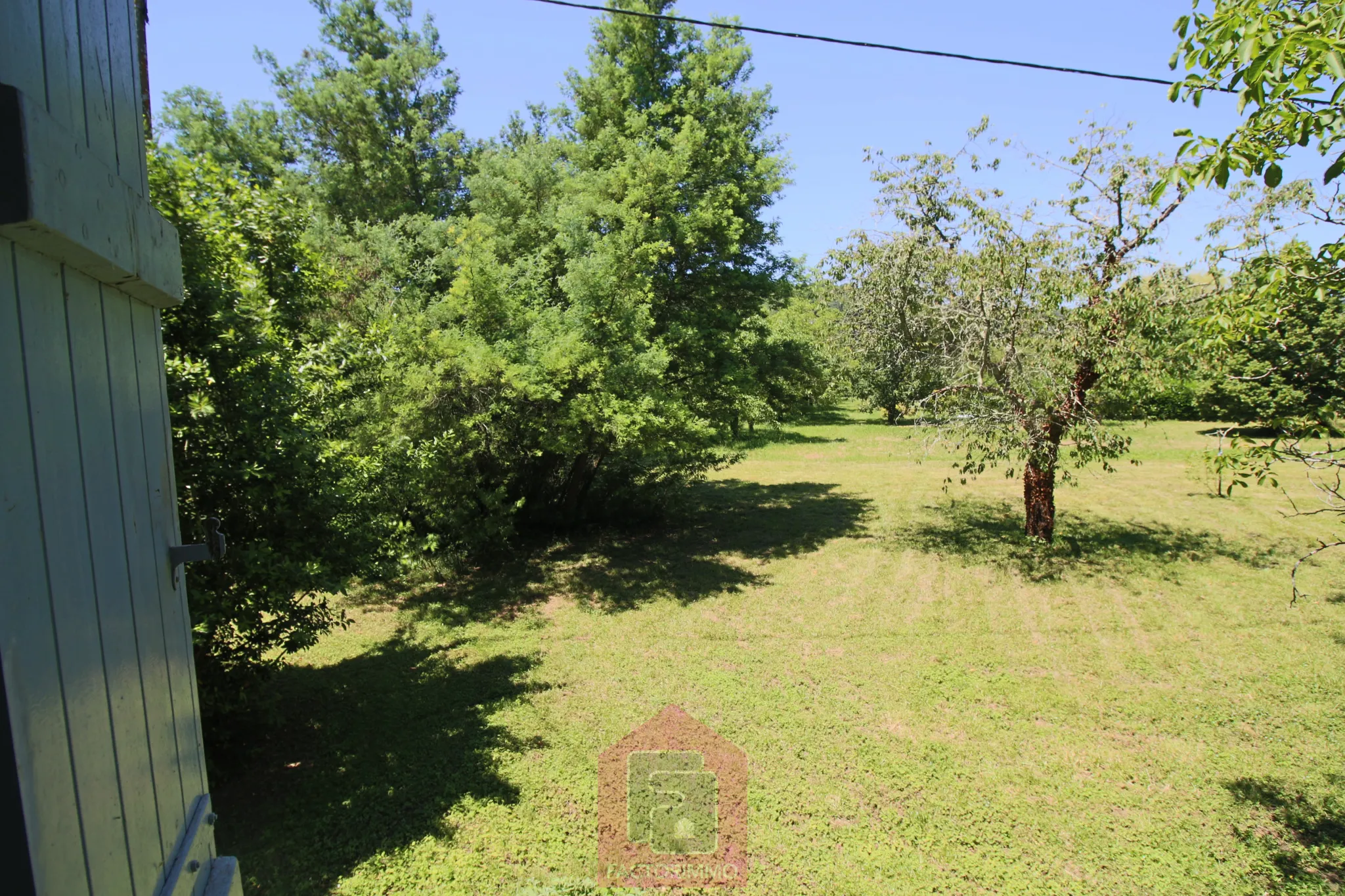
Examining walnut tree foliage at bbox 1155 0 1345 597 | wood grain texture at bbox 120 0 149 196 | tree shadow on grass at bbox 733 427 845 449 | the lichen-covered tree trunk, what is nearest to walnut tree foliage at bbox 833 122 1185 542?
the lichen-covered tree trunk

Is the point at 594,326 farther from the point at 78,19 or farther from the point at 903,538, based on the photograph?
the point at 78,19

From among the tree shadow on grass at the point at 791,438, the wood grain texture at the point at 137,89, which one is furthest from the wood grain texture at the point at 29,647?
the tree shadow on grass at the point at 791,438

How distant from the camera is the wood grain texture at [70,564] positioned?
994mm

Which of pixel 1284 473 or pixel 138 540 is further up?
pixel 138 540

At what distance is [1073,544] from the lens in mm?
10906

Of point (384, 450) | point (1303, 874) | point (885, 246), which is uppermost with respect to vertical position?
point (885, 246)

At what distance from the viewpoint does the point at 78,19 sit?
50.1 inches

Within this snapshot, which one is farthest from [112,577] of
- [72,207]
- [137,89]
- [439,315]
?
[439,315]

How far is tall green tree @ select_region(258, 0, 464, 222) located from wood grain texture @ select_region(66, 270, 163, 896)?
1552cm

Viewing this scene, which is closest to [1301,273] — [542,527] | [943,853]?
[943,853]

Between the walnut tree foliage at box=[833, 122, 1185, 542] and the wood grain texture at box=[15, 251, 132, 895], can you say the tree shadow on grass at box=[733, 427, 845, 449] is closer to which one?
the walnut tree foliage at box=[833, 122, 1185, 542]

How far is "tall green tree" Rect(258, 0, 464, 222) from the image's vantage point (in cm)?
1563

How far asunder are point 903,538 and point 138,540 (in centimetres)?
1171

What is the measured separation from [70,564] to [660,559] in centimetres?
1025
